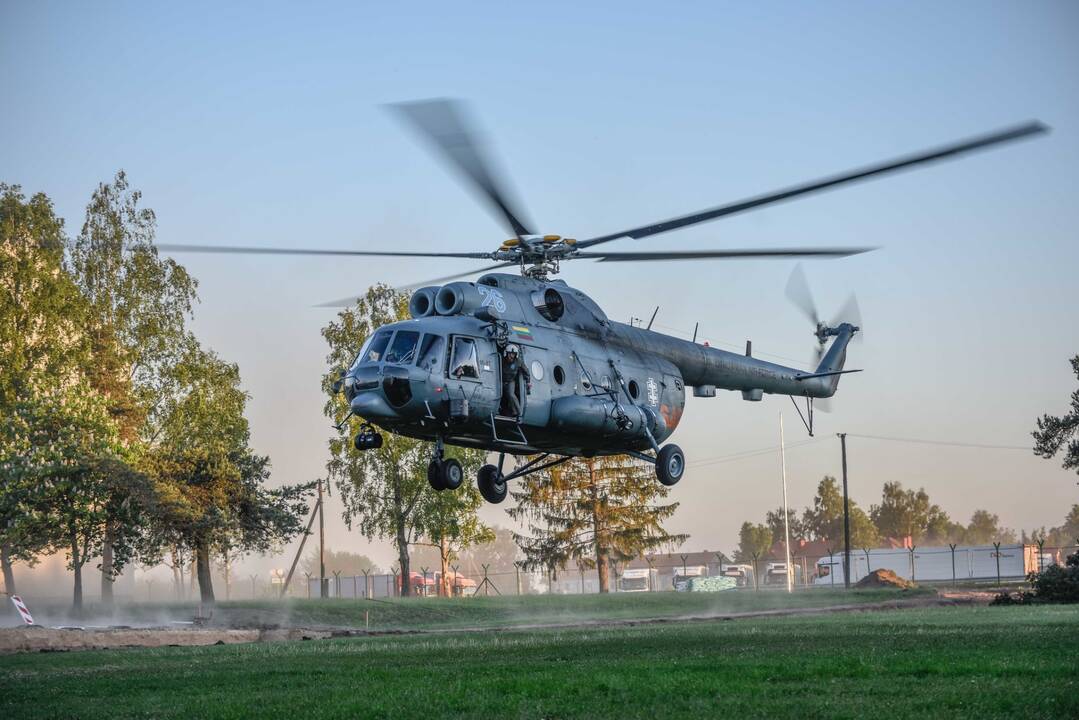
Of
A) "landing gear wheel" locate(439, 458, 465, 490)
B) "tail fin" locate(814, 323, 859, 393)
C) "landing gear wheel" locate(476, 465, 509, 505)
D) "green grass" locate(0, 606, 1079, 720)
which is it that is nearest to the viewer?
"green grass" locate(0, 606, 1079, 720)

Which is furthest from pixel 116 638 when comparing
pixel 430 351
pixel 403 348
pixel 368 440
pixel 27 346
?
pixel 27 346

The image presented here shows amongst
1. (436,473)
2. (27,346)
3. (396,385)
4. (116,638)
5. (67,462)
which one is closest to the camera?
(396,385)

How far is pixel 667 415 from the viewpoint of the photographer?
27.5m

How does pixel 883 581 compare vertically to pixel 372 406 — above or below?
below

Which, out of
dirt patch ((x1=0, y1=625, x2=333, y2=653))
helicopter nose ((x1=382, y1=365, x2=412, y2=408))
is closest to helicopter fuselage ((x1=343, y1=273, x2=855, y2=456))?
helicopter nose ((x1=382, y1=365, x2=412, y2=408))

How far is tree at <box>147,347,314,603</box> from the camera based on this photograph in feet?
156

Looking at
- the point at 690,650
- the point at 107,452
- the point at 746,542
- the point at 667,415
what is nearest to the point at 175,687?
the point at 690,650

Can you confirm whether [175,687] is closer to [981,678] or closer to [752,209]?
[981,678]

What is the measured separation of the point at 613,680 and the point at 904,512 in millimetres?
154529

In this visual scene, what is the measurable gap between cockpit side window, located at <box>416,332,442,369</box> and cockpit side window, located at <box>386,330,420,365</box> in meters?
0.17

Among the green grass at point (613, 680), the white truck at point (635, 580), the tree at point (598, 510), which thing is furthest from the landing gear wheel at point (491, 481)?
the white truck at point (635, 580)

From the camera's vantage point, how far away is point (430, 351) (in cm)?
2192

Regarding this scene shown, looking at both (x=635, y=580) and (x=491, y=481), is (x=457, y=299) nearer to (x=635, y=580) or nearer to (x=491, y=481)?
(x=491, y=481)

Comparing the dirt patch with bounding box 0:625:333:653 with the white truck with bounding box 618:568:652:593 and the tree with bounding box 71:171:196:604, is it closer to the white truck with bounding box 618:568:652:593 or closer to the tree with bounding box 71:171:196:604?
the tree with bounding box 71:171:196:604
